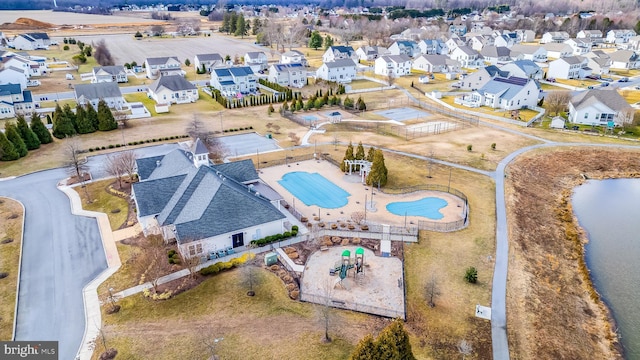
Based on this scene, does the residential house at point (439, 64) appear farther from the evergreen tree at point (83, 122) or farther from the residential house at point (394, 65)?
the evergreen tree at point (83, 122)

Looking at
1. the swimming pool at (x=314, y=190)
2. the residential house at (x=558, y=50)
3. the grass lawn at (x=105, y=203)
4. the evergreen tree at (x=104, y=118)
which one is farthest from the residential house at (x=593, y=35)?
the grass lawn at (x=105, y=203)

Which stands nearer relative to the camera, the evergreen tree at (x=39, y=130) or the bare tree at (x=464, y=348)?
the bare tree at (x=464, y=348)

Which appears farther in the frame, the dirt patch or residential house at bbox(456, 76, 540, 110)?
residential house at bbox(456, 76, 540, 110)

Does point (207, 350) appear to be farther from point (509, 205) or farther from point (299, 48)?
point (299, 48)

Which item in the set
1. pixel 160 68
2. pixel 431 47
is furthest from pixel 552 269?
pixel 431 47

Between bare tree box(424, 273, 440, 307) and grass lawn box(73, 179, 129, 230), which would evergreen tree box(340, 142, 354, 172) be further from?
grass lawn box(73, 179, 129, 230)

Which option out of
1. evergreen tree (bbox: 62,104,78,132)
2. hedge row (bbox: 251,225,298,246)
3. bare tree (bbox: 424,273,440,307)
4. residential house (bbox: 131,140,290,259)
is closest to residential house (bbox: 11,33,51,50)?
evergreen tree (bbox: 62,104,78,132)
